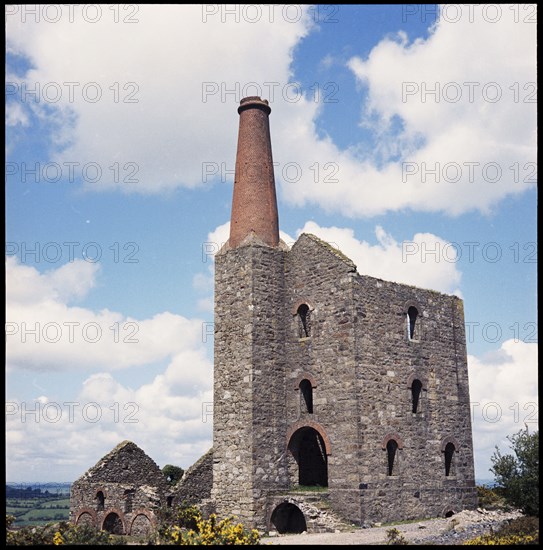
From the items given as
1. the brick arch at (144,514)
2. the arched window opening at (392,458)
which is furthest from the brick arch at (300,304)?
the brick arch at (144,514)

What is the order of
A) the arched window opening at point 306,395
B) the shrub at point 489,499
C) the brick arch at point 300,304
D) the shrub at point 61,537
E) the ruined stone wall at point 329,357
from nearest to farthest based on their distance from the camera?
the shrub at point 61,537, the ruined stone wall at point 329,357, the arched window opening at point 306,395, the brick arch at point 300,304, the shrub at point 489,499

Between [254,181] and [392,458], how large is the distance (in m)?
11.0

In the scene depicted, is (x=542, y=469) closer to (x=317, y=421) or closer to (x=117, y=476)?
(x=317, y=421)

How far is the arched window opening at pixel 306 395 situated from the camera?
23.5 metres

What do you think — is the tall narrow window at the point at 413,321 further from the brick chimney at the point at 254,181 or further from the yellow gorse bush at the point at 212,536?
the yellow gorse bush at the point at 212,536

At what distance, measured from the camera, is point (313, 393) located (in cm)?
2323

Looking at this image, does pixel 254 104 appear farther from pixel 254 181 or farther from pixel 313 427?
pixel 313 427

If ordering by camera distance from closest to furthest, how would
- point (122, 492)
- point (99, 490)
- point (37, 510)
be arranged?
point (122, 492), point (99, 490), point (37, 510)

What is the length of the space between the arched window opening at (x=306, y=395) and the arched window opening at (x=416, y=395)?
3753 mm

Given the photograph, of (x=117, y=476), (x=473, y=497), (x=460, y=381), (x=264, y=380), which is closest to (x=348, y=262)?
(x=264, y=380)

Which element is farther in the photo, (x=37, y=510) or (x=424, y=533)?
(x=37, y=510)

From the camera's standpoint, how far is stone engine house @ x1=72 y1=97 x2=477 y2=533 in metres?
22.3

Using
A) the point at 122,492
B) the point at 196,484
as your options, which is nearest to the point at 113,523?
the point at 122,492

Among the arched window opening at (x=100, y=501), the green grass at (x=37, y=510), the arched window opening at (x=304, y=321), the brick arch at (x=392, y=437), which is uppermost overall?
the arched window opening at (x=304, y=321)
